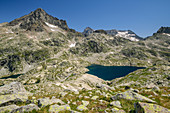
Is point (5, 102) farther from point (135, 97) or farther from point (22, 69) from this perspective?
point (22, 69)

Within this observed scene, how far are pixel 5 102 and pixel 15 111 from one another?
3815mm

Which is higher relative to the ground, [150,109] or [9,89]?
[150,109]

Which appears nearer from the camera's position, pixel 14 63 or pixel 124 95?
pixel 124 95

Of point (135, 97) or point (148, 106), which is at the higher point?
point (148, 106)

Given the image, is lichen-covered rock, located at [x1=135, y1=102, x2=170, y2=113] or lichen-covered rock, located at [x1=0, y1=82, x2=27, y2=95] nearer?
lichen-covered rock, located at [x1=135, y1=102, x2=170, y2=113]

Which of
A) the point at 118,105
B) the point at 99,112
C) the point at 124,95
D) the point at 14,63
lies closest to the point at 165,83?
the point at 124,95

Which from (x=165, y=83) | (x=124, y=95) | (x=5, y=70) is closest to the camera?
(x=124, y=95)

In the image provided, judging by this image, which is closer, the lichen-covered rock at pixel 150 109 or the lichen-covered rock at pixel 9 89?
the lichen-covered rock at pixel 150 109

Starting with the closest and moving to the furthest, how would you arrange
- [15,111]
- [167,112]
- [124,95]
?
[167,112] → [15,111] → [124,95]

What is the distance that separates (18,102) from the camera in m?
11.7

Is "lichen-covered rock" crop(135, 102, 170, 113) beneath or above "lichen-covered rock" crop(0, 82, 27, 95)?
above

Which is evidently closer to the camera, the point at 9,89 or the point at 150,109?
the point at 150,109

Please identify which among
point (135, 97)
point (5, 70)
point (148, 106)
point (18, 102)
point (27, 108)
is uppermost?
point (148, 106)

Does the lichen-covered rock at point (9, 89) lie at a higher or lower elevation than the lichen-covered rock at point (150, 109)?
lower
